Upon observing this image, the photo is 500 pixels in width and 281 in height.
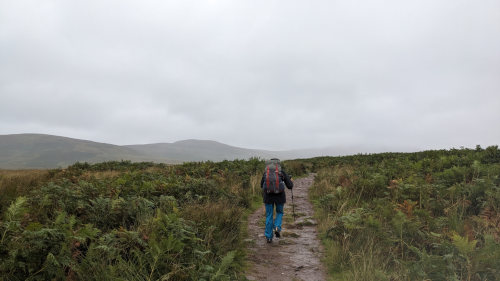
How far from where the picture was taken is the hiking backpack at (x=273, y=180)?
6.79m

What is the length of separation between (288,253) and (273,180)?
1.77 metres

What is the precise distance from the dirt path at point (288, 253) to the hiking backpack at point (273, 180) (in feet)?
4.40

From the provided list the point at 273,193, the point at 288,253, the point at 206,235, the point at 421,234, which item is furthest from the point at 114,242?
the point at 421,234

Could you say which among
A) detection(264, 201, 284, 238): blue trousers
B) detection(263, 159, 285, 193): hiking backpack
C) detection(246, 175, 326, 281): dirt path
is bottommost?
detection(246, 175, 326, 281): dirt path

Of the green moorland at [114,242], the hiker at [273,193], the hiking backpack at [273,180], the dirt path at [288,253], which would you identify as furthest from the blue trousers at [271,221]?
the green moorland at [114,242]

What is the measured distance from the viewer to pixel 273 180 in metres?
6.84

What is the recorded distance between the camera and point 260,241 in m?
6.83

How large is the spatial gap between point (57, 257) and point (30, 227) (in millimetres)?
668

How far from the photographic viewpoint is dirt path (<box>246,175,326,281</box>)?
16.2ft

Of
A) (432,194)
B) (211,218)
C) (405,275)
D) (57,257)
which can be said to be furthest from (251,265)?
(432,194)

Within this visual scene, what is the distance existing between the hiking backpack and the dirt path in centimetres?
134

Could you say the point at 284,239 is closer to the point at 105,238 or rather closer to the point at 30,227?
the point at 105,238

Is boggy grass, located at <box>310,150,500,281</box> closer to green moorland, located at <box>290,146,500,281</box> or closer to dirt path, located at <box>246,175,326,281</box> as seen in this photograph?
green moorland, located at <box>290,146,500,281</box>

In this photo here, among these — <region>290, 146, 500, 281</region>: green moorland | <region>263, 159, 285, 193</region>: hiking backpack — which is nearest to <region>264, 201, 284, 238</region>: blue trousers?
<region>263, 159, 285, 193</region>: hiking backpack
